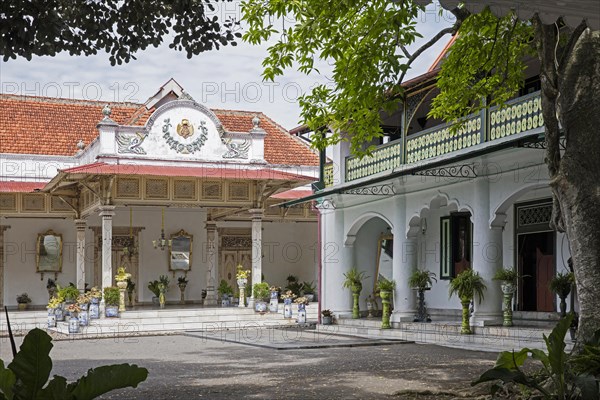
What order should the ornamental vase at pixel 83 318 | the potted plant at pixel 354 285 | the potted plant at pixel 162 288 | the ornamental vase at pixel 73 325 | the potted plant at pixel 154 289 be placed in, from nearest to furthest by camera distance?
the ornamental vase at pixel 73 325 < the ornamental vase at pixel 83 318 < the potted plant at pixel 354 285 < the potted plant at pixel 162 288 < the potted plant at pixel 154 289

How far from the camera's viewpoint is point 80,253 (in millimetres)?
24641

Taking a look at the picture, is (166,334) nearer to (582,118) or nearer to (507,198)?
(507,198)

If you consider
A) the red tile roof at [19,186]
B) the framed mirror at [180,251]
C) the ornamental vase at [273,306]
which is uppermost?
the red tile roof at [19,186]

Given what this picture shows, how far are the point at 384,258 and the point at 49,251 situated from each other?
1060cm

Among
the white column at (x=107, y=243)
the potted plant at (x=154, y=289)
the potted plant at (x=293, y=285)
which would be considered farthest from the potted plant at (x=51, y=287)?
the potted plant at (x=293, y=285)

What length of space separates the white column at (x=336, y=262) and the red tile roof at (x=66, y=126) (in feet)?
22.0

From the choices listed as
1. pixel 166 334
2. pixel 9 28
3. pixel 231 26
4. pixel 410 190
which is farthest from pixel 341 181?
pixel 9 28

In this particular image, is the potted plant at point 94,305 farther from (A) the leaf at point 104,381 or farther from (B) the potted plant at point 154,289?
(A) the leaf at point 104,381

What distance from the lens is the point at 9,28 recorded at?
7523mm

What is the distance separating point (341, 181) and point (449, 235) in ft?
9.44

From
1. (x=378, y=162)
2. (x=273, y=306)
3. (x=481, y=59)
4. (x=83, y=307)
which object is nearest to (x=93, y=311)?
(x=83, y=307)

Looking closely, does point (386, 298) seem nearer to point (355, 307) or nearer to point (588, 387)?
point (355, 307)

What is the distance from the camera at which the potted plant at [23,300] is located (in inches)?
1024

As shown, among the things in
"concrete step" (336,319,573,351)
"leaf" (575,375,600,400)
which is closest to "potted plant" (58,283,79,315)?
"concrete step" (336,319,573,351)
